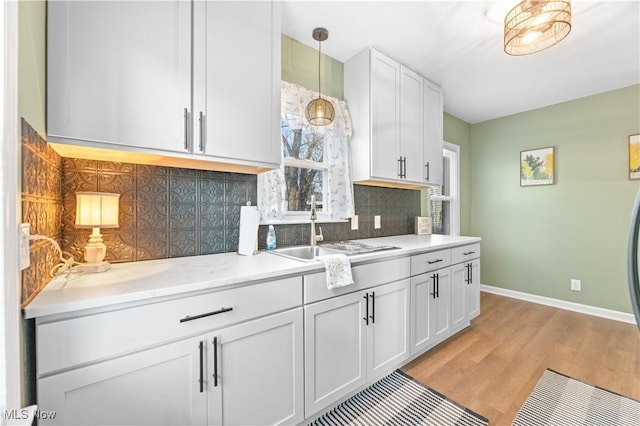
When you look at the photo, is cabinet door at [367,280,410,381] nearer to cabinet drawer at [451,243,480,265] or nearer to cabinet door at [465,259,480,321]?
cabinet drawer at [451,243,480,265]

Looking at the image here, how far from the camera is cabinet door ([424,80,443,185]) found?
9.27ft

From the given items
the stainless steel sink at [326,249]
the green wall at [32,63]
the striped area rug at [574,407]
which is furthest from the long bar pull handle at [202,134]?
the striped area rug at [574,407]

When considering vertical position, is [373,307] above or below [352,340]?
above

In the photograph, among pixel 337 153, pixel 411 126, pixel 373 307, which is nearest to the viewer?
pixel 373 307

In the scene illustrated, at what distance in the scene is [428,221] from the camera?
10.4 feet

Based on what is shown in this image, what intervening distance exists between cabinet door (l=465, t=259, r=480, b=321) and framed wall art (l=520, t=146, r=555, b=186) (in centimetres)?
175

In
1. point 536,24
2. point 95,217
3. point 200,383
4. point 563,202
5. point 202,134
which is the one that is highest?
point 536,24

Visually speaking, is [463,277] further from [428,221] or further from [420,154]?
[420,154]

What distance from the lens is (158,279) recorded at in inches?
44.5

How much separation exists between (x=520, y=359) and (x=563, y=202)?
7.35 feet

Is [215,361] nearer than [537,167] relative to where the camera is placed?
Yes

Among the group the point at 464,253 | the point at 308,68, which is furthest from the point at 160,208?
the point at 464,253

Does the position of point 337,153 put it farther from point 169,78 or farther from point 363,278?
point 169,78

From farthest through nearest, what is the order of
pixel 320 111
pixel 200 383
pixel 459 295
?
1. pixel 459 295
2. pixel 320 111
3. pixel 200 383
